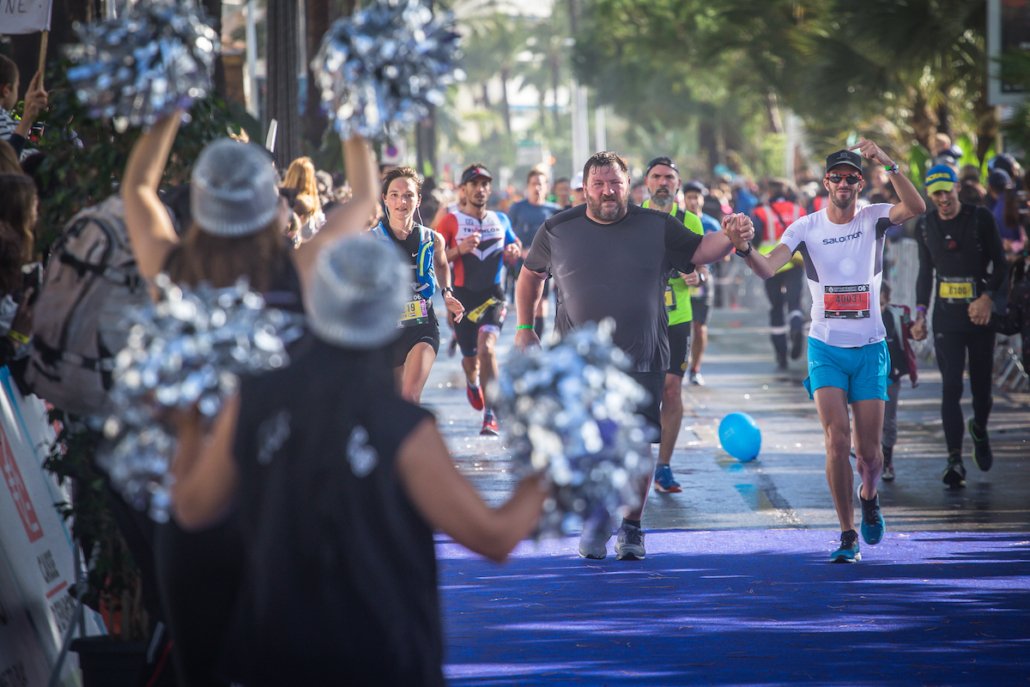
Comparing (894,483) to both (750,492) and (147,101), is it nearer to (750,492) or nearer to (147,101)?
(750,492)

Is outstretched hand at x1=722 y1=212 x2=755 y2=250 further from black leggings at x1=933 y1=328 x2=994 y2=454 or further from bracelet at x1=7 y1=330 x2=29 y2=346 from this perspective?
black leggings at x1=933 y1=328 x2=994 y2=454

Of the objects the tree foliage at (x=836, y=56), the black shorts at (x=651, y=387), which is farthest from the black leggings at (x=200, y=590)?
the tree foliage at (x=836, y=56)

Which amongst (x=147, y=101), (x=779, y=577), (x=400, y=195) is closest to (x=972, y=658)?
(x=779, y=577)

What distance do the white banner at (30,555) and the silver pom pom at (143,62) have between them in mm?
1750

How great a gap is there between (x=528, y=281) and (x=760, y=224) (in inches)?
447

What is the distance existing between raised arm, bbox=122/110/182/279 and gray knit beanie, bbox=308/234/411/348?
2.75 ft

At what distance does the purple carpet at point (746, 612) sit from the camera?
6355mm

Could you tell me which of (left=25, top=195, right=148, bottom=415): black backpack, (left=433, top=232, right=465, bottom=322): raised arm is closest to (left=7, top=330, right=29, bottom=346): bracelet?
(left=25, top=195, right=148, bottom=415): black backpack

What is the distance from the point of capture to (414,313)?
1035 centimetres

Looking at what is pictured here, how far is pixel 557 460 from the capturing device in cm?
337

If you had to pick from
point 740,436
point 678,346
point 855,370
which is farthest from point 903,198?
point 740,436

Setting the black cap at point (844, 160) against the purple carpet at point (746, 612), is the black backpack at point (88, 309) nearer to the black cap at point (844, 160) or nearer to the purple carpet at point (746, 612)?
the purple carpet at point (746, 612)

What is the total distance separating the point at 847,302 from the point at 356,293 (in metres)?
5.56

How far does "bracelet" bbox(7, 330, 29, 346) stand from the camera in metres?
5.55
